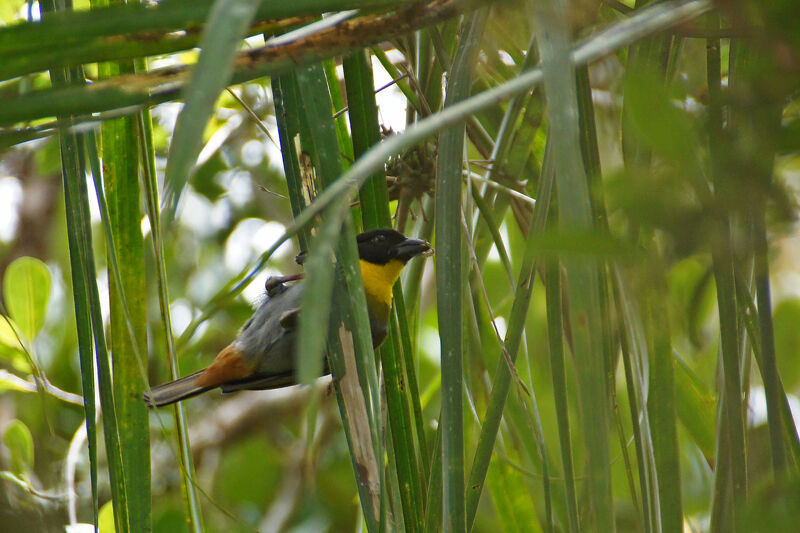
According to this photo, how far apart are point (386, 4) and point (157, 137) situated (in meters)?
2.56

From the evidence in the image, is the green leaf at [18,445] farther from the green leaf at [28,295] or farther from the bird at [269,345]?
the bird at [269,345]

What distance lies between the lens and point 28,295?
8.26ft

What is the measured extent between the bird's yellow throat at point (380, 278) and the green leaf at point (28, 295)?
103 cm

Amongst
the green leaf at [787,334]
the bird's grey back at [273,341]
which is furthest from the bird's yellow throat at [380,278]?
the green leaf at [787,334]

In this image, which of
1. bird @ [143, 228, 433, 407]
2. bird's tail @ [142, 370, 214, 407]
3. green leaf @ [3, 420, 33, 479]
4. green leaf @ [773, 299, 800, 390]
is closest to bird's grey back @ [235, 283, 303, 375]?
bird @ [143, 228, 433, 407]

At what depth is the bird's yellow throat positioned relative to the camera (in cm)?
239

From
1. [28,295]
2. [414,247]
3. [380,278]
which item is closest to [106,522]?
[28,295]

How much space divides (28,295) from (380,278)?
3.66ft

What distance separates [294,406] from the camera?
4477 millimetres

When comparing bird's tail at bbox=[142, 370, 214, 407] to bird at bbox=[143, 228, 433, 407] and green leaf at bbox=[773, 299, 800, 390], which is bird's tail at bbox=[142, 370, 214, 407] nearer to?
bird at bbox=[143, 228, 433, 407]

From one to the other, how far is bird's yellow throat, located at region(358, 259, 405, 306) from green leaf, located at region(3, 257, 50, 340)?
1.03 m

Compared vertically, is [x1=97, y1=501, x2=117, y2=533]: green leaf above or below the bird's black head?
below

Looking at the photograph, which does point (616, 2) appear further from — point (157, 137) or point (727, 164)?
point (157, 137)

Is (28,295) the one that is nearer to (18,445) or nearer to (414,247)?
(18,445)
